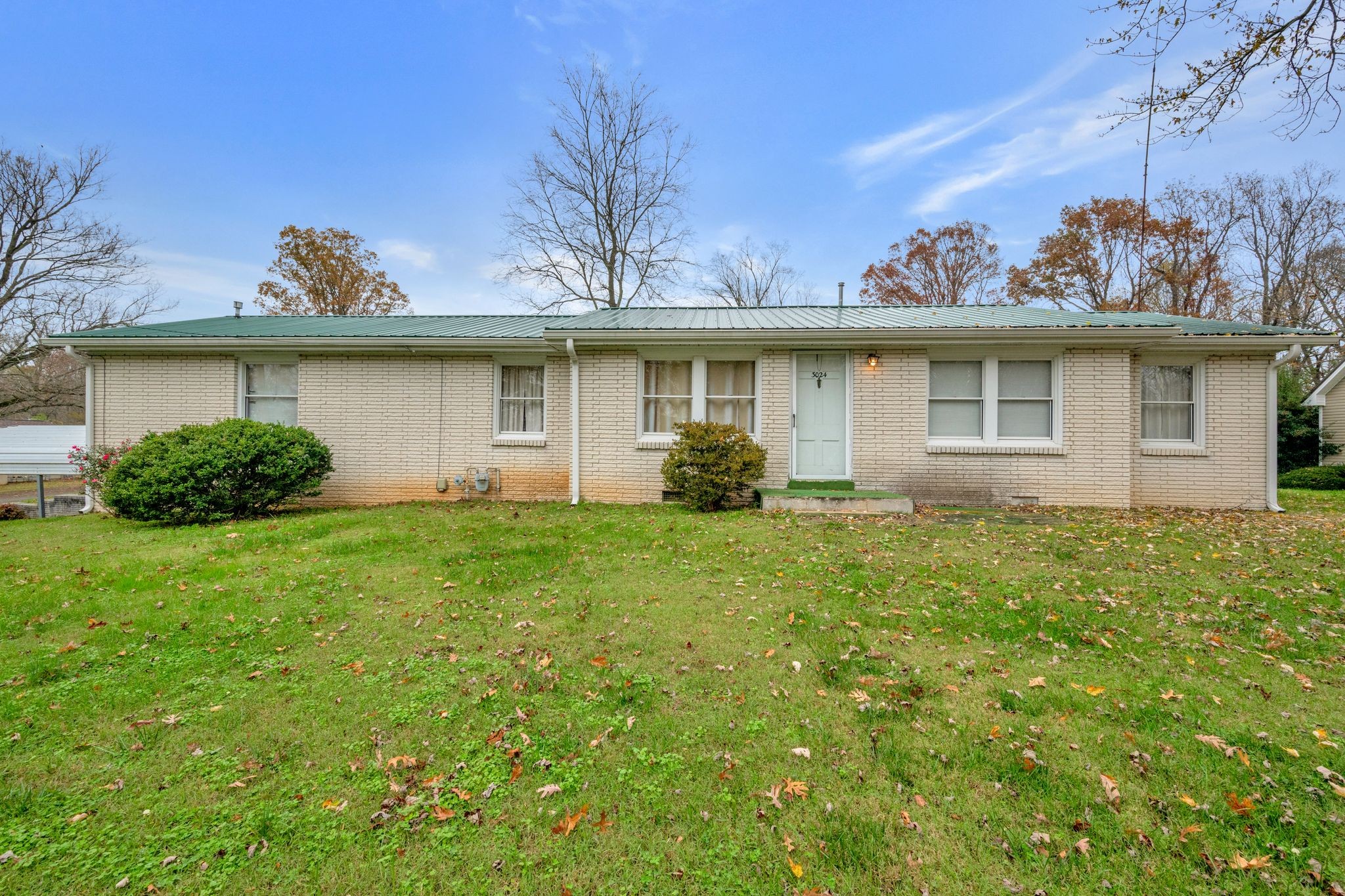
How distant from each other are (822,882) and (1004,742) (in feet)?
4.46

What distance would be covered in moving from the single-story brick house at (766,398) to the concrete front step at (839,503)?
992 millimetres

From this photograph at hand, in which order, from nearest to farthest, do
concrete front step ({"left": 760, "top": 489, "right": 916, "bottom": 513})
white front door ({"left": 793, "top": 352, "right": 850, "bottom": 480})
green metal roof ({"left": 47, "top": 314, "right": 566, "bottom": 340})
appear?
1. concrete front step ({"left": 760, "top": 489, "right": 916, "bottom": 513})
2. white front door ({"left": 793, "top": 352, "right": 850, "bottom": 480})
3. green metal roof ({"left": 47, "top": 314, "right": 566, "bottom": 340})

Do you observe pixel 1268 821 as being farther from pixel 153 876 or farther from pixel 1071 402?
pixel 1071 402

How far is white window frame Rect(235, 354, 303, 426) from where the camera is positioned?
33.8 feet

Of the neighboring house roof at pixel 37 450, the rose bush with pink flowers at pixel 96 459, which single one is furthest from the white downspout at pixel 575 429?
the neighboring house roof at pixel 37 450

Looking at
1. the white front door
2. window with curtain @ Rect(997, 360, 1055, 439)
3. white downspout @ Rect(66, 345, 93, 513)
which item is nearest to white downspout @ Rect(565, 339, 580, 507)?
the white front door

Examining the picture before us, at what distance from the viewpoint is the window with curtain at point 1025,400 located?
9312 millimetres

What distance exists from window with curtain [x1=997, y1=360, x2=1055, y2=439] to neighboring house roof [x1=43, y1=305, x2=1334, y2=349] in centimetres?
76

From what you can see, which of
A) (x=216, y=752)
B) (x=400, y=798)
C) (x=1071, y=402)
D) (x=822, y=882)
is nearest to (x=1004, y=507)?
(x=1071, y=402)

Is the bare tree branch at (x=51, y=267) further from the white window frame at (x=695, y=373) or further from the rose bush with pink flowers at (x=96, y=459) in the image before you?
the white window frame at (x=695, y=373)

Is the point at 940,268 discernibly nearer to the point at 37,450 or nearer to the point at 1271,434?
the point at 1271,434

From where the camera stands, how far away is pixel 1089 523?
7418mm

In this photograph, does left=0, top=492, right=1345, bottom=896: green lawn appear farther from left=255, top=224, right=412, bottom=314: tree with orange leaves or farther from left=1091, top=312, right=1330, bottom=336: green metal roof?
left=255, top=224, right=412, bottom=314: tree with orange leaves

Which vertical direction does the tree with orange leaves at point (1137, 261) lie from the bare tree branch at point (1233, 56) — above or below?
above
